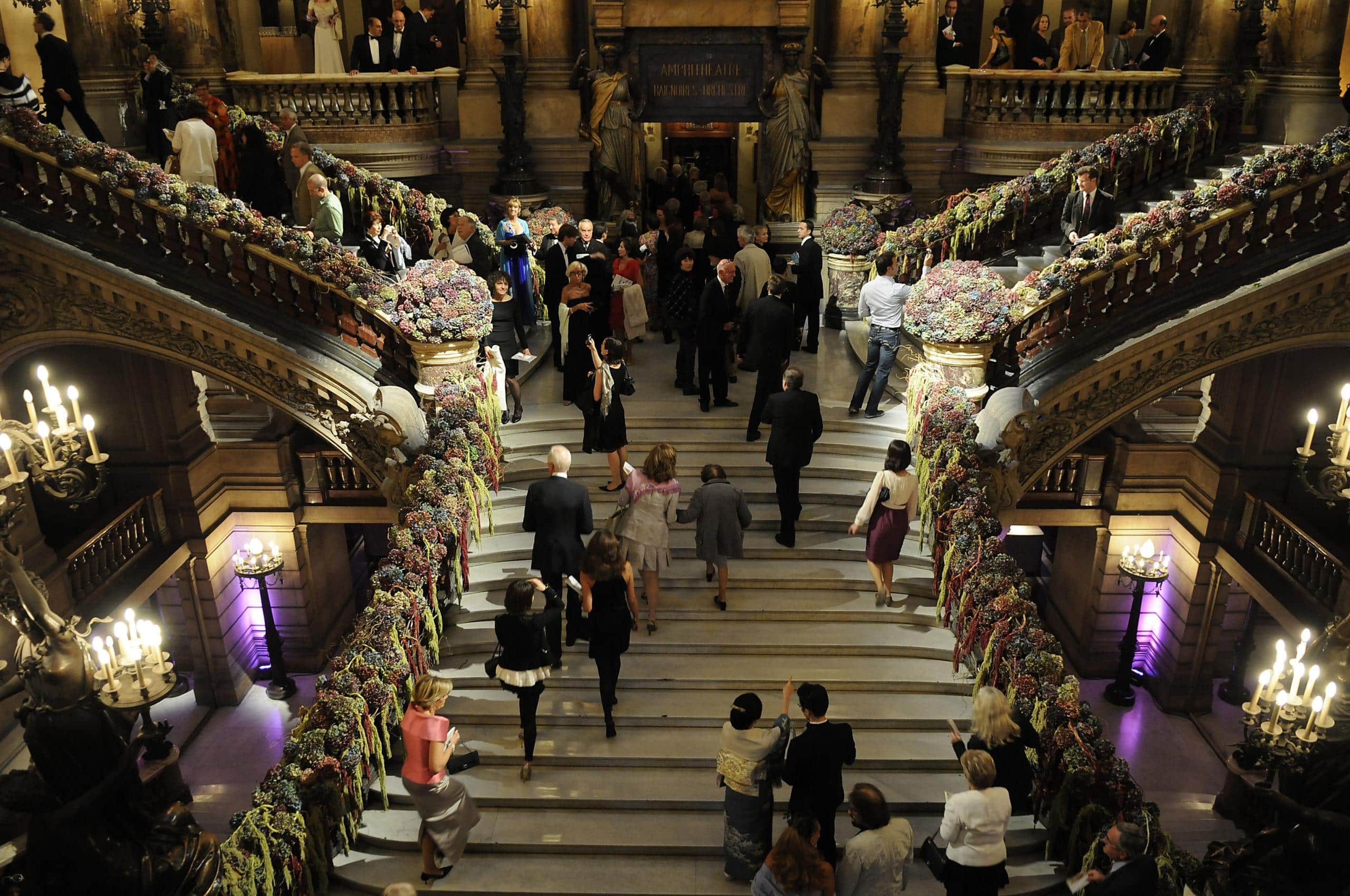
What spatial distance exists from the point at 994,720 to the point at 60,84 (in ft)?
39.8

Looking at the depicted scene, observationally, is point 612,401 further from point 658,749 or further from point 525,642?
point 658,749

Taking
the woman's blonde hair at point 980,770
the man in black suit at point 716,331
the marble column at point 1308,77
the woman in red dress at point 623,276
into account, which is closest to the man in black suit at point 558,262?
the woman in red dress at point 623,276

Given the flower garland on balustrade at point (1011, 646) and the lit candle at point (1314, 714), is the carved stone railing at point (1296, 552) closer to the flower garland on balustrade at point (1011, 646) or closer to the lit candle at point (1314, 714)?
the flower garland on balustrade at point (1011, 646)

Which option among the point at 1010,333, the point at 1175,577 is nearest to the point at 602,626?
the point at 1010,333

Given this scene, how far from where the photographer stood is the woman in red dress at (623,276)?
11.7 m

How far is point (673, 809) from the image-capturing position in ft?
24.6

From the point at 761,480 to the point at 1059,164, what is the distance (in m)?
5.69

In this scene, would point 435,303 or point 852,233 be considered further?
point 852,233

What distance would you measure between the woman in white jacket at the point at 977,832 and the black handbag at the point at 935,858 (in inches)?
1.6

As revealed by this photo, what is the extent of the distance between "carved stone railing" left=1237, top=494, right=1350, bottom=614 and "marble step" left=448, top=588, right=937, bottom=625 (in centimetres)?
521

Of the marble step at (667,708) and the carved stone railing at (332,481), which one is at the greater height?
the marble step at (667,708)

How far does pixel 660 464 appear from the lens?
8094 mm

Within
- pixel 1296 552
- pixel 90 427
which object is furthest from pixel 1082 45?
pixel 90 427

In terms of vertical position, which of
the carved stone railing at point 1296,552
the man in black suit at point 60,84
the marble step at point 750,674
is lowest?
the carved stone railing at point 1296,552
